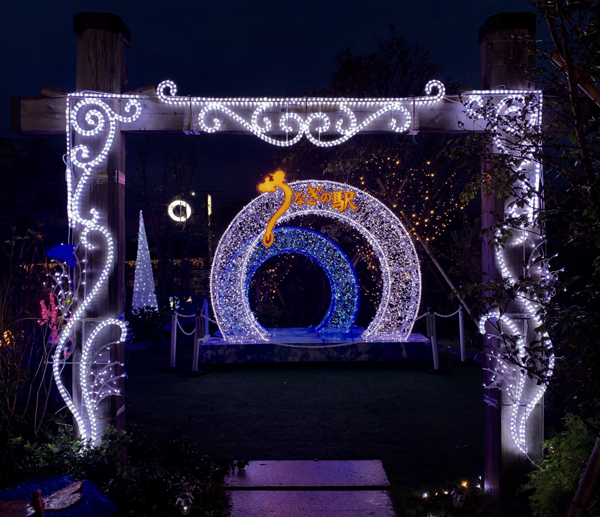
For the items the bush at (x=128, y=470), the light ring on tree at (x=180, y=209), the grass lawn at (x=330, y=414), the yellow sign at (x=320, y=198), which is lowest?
the grass lawn at (x=330, y=414)

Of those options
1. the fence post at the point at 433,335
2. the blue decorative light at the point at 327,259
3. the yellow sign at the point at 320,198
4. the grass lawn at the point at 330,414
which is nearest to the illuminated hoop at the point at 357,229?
the yellow sign at the point at 320,198

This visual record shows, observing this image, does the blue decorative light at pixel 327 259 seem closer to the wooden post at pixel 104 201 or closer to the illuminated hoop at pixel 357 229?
the illuminated hoop at pixel 357 229

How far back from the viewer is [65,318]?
12.8ft

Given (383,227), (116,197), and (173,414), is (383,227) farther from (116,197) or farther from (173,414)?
(116,197)

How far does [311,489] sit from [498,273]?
210cm

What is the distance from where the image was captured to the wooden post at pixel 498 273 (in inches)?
142

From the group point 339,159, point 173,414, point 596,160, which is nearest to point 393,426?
point 173,414

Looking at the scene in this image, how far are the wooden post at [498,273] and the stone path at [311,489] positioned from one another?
0.81 m

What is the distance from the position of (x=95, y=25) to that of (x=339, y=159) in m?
6.74

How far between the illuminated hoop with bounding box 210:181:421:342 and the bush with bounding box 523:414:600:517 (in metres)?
4.69

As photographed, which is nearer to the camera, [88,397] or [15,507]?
[15,507]

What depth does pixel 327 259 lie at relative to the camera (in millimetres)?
8961

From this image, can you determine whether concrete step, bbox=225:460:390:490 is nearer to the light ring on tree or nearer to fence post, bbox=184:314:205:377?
fence post, bbox=184:314:205:377

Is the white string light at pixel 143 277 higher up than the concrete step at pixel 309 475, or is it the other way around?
the white string light at pixel 143 277
